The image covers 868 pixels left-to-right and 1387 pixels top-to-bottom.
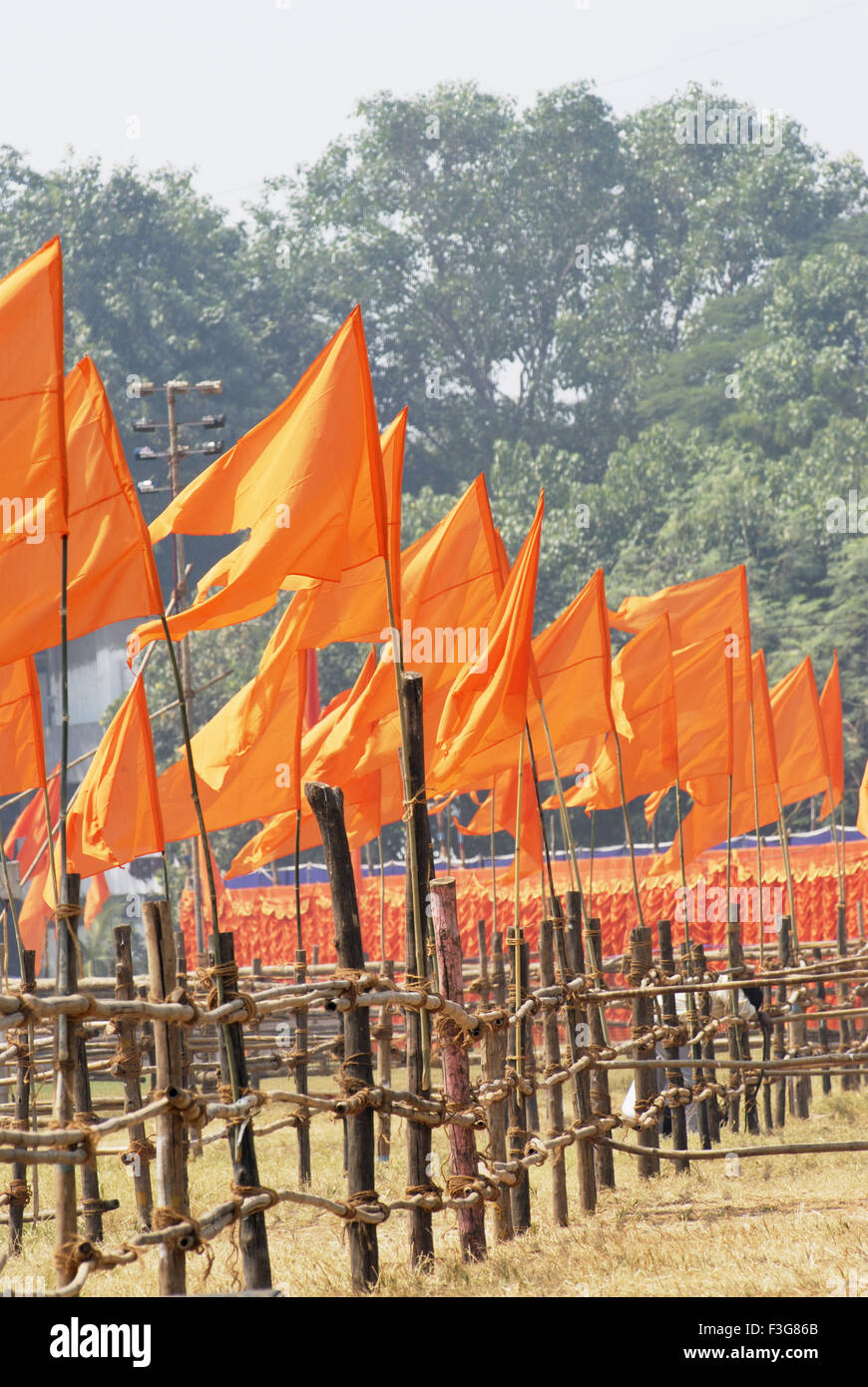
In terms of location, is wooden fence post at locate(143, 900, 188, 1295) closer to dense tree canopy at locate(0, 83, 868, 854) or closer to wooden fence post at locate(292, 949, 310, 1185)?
wooden fence post at locate(292, 949, 310, 1185)

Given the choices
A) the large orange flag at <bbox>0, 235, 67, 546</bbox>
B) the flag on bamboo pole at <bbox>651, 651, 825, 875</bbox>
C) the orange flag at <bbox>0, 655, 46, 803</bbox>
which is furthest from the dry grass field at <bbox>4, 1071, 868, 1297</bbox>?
the flag on bamboo pole at <bbox>651, 651, 825, 875</bbox>

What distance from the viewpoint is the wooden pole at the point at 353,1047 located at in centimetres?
567

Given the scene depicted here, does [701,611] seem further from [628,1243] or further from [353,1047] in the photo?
[353,1047]

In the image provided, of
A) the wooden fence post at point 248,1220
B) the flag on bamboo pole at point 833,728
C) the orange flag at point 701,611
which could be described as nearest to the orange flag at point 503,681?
the wooden fence post at point 248,1220

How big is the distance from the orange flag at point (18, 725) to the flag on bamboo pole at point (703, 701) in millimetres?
4735

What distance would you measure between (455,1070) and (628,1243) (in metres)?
1.00

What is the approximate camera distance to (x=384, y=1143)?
1016cm

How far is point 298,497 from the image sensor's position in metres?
6.49

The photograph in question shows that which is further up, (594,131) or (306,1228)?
(594,131)

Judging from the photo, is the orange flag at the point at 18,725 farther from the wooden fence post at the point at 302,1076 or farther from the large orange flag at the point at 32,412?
the large orange flag at the point at 32,412

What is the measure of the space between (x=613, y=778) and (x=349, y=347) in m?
5.98

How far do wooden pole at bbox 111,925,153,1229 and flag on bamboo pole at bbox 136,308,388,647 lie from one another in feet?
7.10
